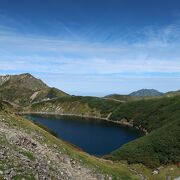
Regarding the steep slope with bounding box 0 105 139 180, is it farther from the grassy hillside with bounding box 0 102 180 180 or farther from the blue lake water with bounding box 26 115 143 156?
the blue lake water with bounding box 26 115 143 156

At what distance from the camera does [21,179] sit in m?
36.3

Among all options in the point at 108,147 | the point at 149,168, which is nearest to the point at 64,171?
the point at 149,168

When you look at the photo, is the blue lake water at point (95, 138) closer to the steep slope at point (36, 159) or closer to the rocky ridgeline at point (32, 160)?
the steep slope at point (36, 159)

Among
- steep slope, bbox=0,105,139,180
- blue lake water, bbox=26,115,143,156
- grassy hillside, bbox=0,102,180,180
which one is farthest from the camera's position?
blue lake water, bbox=26,115,143,156

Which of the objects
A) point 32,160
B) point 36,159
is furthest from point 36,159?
point 32,160

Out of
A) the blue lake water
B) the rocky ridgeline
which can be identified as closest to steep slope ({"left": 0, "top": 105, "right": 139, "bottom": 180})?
the rocky ridgeline

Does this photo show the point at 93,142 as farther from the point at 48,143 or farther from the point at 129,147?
the point at 48,143

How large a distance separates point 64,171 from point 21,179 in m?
14.1

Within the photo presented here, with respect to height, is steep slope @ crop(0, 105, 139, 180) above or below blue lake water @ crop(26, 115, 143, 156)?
above

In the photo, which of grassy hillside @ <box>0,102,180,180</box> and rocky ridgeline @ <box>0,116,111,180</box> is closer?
rocky ridgeline @ <box>0,116,111,180</box>

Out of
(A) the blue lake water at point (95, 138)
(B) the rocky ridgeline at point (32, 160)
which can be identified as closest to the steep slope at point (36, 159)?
(B) the rocky ridgeline at point (32, 160)

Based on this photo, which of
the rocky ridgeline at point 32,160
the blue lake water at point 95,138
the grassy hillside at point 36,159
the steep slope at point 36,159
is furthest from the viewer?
the blue lake water at point 95,138

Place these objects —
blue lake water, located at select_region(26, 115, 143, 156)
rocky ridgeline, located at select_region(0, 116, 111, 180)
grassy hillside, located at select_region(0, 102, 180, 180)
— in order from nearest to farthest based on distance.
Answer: rocky ridgeline, located at select_region(0, 116, 111, 180) → grassy hillside, located at select_region(0, 102, 180, 180) → blue lake water, located at select_region(26, 115, 143, 156)

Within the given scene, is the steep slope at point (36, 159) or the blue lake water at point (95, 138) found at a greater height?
the steep slope at point (36, 159)
